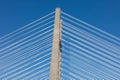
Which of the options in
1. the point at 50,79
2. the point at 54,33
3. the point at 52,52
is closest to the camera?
the point at 50,79

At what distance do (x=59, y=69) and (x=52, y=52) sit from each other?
807 mm

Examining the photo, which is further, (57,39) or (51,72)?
(57,39)

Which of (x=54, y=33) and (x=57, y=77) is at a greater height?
(x=54, y=33)

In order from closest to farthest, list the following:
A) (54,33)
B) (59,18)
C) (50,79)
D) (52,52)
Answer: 1. (50,79)
2. (52,52)
3. (54,33)
4. (59,18)

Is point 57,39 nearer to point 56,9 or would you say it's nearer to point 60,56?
point 60,56

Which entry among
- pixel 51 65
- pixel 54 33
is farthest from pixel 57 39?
pixel 51 65

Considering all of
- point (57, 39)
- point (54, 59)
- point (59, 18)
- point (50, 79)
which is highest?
point (59, 18)

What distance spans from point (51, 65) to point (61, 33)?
6.70ft

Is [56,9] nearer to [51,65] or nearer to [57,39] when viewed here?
[57,39]

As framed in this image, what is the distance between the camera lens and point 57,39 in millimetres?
12086

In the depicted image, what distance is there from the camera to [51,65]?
11117 millimetres

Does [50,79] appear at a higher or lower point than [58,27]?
lower

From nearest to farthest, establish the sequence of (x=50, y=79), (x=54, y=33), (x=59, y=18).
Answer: (x=50, y=79)
(x=54, y=33)
(x=59, y=18)

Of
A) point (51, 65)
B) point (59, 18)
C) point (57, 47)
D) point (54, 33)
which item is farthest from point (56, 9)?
point (51, 65)
